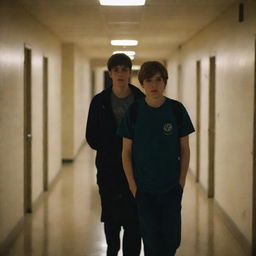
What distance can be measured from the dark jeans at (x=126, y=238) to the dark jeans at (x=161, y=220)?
56 centimetres

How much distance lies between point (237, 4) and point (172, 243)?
333 centimetres

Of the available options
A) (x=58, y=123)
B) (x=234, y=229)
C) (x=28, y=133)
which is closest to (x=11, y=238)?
(x=28, y=133)

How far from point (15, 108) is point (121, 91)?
219cm

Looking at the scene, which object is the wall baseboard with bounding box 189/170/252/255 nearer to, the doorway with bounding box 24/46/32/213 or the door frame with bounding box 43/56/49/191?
the doorway with bounding box 24/46/32/213

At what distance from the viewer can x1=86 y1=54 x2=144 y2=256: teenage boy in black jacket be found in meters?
3.41

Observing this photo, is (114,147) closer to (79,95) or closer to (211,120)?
(211,120)

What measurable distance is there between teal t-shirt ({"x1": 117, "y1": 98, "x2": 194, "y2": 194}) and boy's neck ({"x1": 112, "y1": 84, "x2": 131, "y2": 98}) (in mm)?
540

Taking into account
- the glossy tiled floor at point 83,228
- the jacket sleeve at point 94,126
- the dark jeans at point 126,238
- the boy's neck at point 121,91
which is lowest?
the glossy tiled floor at point 83,228

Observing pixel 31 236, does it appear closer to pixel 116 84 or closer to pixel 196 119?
pixel 116 84


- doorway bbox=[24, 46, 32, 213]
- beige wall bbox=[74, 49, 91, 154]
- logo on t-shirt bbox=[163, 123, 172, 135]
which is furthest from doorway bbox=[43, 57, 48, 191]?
logo on t-shirt bbox=[163, 123, 172, 135]

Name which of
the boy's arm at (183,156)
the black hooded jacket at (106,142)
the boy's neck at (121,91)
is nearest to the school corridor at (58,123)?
the black hooded jacket at (106,142)

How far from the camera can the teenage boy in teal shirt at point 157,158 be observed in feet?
9.44

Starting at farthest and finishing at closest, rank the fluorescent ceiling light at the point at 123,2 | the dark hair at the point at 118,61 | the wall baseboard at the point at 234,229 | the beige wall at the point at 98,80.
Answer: the beige wall at the point at 98,80, the fluorescent ceiling light at the point at 123,2, the wall baseboard at the point at 234,229, the dark hair at the point at 118,61

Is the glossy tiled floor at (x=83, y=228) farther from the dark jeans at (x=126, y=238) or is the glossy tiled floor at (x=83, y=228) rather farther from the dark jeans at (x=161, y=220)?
the dark jeans at (x=161, y=220)
